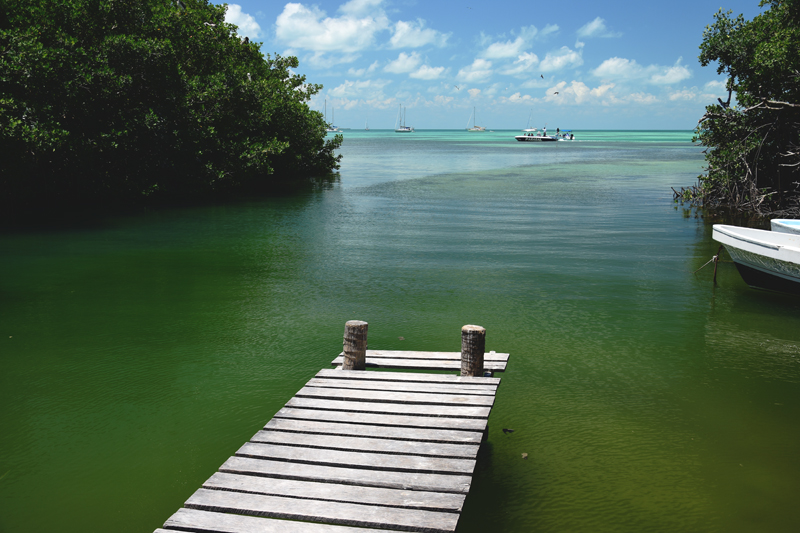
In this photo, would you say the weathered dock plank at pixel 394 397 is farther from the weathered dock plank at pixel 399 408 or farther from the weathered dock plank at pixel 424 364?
the weathered dock plank at pixel 424 364

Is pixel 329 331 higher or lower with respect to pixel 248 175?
lower

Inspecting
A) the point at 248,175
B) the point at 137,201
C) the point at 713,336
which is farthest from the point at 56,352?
the point at 248,175

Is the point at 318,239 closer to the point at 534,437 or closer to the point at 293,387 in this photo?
the point at 293,387

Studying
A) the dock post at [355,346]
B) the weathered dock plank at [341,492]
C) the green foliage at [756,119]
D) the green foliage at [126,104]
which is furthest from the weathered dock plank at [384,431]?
the green foliage at [756,119]

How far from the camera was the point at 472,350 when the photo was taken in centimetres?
668

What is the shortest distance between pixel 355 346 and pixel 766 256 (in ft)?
29.6

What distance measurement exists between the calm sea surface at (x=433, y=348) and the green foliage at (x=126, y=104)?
3988 mm

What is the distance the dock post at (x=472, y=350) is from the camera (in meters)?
6.61

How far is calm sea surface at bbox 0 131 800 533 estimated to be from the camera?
19.0ft

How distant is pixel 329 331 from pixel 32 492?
500cm

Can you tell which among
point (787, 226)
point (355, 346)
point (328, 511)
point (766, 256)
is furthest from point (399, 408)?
point (787, 226)

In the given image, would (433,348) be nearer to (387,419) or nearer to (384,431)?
(387,419)

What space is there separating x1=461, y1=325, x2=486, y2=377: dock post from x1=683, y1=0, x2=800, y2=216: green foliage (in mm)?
18692

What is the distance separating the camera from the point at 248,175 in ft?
99.6
